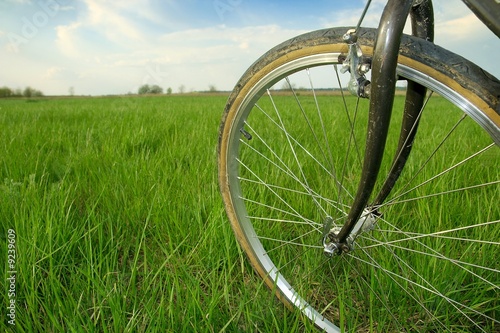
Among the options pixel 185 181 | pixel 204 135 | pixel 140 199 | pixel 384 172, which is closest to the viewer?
pixel 140 199

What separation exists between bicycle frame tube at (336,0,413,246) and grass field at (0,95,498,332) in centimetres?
47

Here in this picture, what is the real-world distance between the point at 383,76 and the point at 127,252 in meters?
1.14

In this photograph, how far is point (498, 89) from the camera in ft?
2.70

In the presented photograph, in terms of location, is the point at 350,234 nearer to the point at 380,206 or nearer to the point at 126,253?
the point at 380,206

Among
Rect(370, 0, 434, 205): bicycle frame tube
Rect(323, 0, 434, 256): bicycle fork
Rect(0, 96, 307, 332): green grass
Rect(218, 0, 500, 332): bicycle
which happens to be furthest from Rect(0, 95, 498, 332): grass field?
Rect(370, 0, 434, 205): bicycle frame tube

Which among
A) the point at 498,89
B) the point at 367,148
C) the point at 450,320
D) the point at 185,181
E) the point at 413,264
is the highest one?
the point at 498,89

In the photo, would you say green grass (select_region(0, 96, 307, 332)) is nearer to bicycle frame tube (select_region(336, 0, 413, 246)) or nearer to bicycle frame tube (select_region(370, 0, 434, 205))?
bicycle frame tube (select_region(336, 0, 413, 246))

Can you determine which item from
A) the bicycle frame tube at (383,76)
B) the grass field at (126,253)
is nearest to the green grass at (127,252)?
the grass field at (126,253)

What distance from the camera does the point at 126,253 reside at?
1549mm

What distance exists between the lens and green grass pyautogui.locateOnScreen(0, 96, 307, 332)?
3.89ft

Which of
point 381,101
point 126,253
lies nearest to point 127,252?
point 126,253

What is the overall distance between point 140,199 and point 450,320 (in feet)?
4.32

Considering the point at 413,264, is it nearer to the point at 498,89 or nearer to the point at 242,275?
the point at 242,275

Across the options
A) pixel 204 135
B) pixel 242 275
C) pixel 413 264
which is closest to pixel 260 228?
pixel 242 275
